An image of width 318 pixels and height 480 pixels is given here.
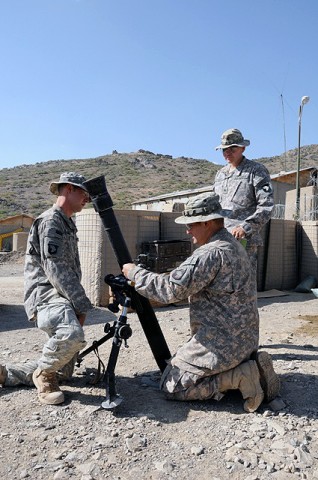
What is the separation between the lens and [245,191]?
3898 millimetres

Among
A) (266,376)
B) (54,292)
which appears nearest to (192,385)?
(266,376)

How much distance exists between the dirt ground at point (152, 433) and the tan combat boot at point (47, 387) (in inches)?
2.0

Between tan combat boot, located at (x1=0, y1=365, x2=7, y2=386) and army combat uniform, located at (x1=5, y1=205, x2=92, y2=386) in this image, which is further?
tan combat boot, located at (x1=0, y1=365, x2=7, y2=386)

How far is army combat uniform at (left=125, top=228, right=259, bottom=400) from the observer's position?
2654 mm

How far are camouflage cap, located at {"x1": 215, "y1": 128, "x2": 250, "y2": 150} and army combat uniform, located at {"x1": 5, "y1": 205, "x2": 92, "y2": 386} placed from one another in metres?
1.58

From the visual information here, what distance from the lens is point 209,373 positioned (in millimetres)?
2771

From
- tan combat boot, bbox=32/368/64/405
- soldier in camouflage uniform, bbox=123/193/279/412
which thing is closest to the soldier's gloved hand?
soldier in camouflage uniform, bbox=123/193/279/412

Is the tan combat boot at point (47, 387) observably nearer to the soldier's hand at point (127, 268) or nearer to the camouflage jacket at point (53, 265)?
the camouflage jacket at point (53, 265)

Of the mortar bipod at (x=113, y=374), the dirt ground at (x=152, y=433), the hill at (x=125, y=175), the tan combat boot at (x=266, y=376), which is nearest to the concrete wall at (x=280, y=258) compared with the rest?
the dirt ground at (x=152, y=433)

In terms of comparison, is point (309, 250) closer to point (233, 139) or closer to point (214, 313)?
point (233, 139)

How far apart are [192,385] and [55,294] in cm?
109

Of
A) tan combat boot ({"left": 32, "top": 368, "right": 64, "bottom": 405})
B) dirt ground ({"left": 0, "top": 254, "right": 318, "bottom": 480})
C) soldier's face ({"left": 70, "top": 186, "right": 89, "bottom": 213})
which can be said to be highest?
soldier's face ({"left": 70, "top": 186, "right": 89, "bottom": 213})

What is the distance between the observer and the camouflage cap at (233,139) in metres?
3.76

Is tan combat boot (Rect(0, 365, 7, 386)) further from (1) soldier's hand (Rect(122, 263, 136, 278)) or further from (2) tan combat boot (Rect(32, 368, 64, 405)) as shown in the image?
(1) soldier's hand (Rect(122, 263, 136, 278))
